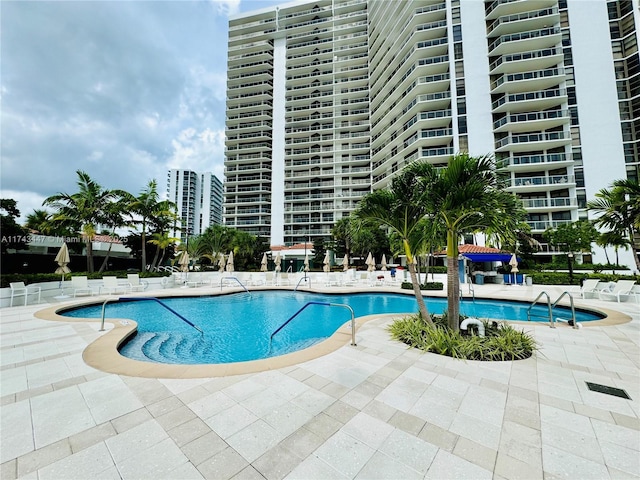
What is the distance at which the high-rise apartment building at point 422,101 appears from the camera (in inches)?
1060

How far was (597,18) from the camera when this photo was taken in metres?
27.5

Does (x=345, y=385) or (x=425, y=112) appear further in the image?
(x=425, y=112)

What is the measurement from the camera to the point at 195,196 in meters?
117

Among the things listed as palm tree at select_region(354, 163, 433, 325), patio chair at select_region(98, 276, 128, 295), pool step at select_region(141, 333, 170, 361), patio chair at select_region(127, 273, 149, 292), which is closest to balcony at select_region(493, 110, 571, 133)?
palm tree at select_region(354, 163, 433, 325)

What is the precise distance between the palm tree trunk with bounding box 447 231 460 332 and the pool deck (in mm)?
1324

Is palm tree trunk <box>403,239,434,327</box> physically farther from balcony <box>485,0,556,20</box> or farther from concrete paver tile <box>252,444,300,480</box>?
balcony <box>485,0,556,20</box>

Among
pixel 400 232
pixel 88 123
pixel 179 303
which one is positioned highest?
pixel 88 123

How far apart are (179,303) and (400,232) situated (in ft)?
36.1

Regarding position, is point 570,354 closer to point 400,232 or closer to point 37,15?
point 400,232

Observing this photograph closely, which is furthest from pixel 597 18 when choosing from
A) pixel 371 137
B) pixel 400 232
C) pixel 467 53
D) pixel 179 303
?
pixel 179 303

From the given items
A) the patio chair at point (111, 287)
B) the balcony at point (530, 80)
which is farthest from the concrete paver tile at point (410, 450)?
the balcony at point (530, 80)

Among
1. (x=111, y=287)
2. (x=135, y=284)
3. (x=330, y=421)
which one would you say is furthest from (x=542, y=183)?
(x=111, y=287)

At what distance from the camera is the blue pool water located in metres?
6.40

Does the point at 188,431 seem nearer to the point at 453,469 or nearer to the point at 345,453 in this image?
the point at 345,453
